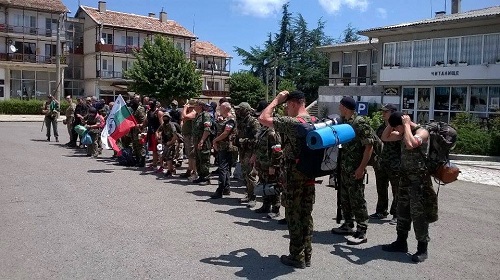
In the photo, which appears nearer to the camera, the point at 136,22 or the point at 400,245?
the point at 400,245

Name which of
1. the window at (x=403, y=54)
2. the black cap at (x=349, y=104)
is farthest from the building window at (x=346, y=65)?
the black cap at (x=349, y=104)

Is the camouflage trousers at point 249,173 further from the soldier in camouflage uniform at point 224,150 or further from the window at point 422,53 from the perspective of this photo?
the window at point 422,53

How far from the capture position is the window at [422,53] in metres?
27.7

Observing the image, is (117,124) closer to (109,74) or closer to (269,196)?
(269,196)

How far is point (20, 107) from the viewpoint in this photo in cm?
4225

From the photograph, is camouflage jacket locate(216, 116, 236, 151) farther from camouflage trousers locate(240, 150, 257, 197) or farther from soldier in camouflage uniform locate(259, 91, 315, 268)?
soldier in camouflage uniform locate(259, 91, 315, 268)

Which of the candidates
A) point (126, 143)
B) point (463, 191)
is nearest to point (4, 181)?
point (126, 143)

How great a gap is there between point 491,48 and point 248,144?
20813mm

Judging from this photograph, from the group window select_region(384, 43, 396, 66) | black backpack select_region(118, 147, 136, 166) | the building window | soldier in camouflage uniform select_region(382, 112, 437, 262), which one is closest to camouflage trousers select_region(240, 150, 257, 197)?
soldier in camouflage uniform select_region(382, 112, 437, 262)

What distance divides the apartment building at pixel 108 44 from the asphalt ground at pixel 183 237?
50.0 metres

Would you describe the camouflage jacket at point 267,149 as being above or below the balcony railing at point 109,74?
below

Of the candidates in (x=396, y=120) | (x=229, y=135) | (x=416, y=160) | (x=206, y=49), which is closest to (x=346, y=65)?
(x=229, y=135)

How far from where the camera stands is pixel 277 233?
22.6 ft

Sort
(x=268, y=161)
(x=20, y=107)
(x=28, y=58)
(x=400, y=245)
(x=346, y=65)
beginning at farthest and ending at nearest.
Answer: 1. (x=28, y=58)
2. (x=20, y=107)
3. (x=346, y=65)
4. (x=268, y=161)
5. (x=400, y=245)
